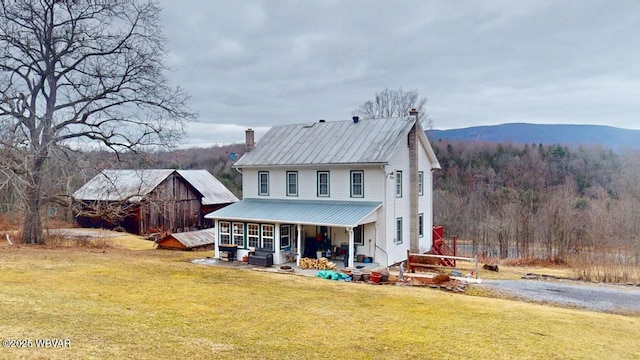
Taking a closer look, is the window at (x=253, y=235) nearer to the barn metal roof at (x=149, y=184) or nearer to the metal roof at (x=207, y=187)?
the barn metal roof at (x=149, y=184)

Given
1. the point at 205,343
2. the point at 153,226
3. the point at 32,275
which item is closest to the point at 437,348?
the point at 205,343

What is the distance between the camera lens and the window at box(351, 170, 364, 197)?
847 inches

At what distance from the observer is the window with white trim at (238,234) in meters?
22.4

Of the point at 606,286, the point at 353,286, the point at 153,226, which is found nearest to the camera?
the point at 353,286

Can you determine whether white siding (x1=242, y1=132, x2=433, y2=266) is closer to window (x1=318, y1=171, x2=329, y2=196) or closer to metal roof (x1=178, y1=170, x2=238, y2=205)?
window (x1=318, y1=171, x2=329, y2=196)

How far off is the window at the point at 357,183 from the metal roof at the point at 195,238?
11.6m

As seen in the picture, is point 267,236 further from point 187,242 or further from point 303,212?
point 187,242

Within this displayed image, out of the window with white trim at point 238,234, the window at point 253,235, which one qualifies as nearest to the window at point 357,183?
the window at point 253,235

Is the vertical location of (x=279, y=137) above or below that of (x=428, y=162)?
above

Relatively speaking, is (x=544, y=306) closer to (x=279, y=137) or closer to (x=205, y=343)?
(x=205, y=343)

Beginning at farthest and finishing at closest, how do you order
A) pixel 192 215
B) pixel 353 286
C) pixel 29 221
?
1. pixel 192 215
2. pixel 29 221
3. pixel 353 286

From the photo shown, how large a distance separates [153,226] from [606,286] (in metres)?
33.1

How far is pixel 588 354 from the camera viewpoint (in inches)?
345

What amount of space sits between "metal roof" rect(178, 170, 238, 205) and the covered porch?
19056mm
